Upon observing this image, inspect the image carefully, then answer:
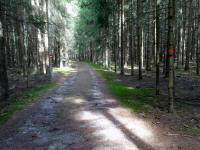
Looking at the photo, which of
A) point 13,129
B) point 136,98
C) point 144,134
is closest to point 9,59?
point 136,98

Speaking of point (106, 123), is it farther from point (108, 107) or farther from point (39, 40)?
point (39, 40)

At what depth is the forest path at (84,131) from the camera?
709 cm

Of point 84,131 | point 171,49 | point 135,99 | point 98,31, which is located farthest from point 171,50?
point 98,31

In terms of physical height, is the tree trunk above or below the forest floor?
above

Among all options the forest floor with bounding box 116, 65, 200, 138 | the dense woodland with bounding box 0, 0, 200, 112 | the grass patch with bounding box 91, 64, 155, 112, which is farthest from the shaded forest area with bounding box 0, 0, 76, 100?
the forest floor with bounding box 116, 65, 200, 138

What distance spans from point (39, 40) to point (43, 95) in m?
13.3

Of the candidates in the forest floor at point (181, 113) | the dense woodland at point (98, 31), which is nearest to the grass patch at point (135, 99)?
the forest floor at point (181, 113)

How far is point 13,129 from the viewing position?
28.3 ft

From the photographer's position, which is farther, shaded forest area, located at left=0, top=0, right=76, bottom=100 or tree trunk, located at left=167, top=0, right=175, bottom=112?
shaded forest area, located at left=0, top=0, right=76, bottom=100

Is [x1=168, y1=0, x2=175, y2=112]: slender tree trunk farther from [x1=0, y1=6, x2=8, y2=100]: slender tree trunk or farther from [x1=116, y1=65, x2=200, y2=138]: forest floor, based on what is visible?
[x1=0, y1=6, x2=8, y2=100]: slender tree trunk

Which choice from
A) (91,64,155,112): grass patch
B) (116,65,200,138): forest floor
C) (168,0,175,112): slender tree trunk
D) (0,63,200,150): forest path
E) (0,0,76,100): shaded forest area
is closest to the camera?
(0,63,200,150): forest path

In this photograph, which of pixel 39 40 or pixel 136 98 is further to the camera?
pixel 39 40

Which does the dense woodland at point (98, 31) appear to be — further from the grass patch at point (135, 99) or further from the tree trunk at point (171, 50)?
the grass patch at point (135, 99)

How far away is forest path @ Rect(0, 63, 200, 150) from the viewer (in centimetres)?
709
